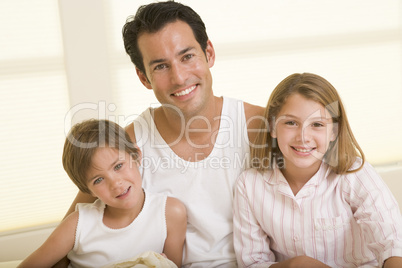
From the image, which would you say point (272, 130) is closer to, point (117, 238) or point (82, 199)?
point (117, 238)

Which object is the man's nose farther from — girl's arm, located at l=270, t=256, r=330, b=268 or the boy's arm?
girl's arm, located at l=270, t=256, r=330, b=268

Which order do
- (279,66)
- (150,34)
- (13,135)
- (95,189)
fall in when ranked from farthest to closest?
(279,66) < (13,135) < (150,34) < (95,189)

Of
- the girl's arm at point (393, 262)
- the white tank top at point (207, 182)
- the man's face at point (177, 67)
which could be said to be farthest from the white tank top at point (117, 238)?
the girl's arm at point (393, 262)

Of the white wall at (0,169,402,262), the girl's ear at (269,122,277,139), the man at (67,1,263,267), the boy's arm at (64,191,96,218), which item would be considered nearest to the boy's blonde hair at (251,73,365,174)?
the girl's ear at (269,122,277,139)

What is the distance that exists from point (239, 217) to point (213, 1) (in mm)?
1825

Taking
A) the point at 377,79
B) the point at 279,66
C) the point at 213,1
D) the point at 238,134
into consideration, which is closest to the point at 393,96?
the point at 377,79

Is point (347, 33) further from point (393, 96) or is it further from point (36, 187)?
point (36, 187)

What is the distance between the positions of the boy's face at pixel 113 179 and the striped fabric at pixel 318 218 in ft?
1.42

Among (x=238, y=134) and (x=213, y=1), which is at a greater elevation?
(x=213, y=1)

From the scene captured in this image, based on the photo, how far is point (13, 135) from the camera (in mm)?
3072

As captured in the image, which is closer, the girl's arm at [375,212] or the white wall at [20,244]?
the girl's arm at [375,212]

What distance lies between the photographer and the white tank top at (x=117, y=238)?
186cm

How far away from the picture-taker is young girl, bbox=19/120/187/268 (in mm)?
1809

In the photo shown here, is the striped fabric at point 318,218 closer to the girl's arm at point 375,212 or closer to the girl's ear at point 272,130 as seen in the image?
the girl's arm at point 375,212
